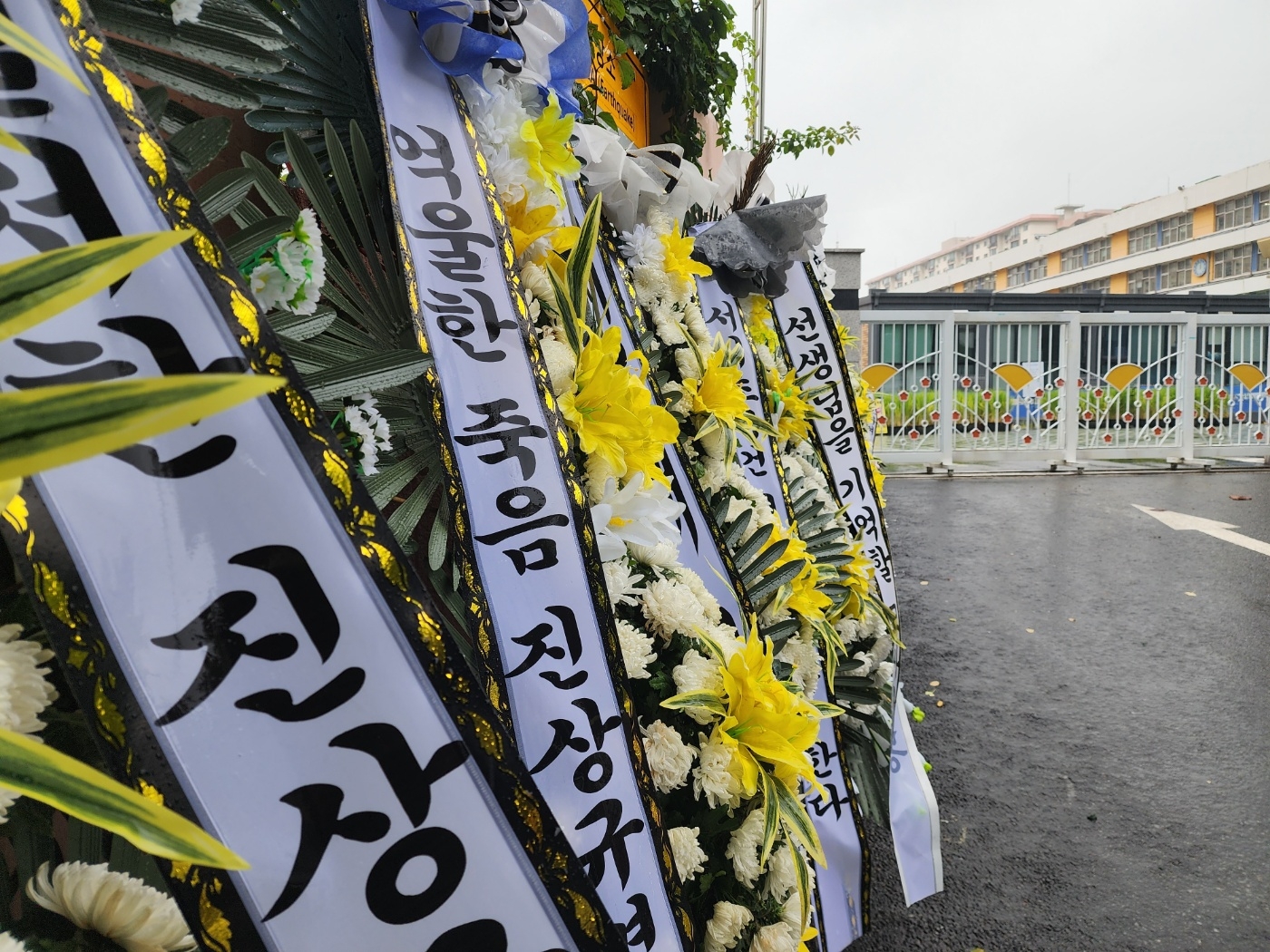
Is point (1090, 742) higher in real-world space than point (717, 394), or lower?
lower

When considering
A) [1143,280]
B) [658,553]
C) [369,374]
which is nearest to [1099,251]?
[1143,280]

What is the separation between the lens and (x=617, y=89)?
244 centimetres

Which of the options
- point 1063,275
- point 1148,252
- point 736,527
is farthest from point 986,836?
point 1063,275

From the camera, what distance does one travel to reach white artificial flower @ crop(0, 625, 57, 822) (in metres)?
0.50

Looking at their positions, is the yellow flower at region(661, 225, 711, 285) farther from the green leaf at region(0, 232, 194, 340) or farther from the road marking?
the road marking

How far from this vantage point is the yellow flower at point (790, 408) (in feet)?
7.41

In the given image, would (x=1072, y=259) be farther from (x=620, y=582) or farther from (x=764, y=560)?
(x=620, y=582)

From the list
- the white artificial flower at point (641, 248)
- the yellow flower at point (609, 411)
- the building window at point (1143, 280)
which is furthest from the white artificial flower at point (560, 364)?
the building window at point (1143, 280)

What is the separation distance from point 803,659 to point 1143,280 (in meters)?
51.3

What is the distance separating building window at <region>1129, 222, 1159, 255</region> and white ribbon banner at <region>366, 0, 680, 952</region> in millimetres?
50887

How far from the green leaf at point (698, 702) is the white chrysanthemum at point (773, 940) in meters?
0.29

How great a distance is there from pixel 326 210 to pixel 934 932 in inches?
79.7

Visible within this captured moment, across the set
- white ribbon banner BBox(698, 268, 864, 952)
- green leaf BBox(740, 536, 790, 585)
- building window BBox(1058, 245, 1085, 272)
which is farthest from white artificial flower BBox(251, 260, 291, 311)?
building window BBox(1058, 245, 1085, 272)

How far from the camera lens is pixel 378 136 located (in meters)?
1.01
